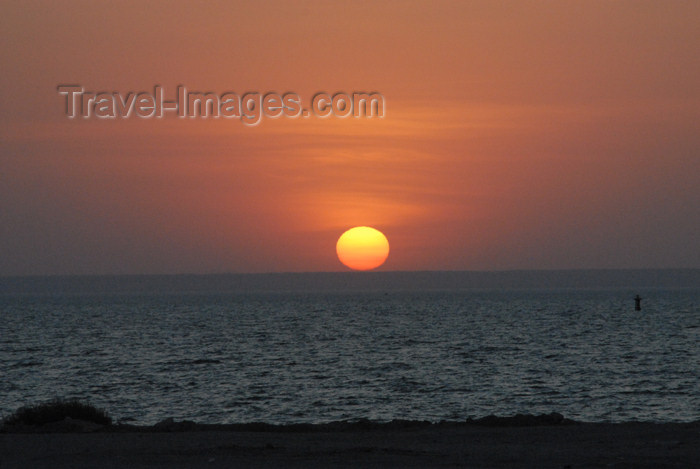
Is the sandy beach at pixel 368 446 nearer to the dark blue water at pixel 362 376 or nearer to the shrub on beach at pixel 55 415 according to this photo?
the shrub on beach at pixel 55 415

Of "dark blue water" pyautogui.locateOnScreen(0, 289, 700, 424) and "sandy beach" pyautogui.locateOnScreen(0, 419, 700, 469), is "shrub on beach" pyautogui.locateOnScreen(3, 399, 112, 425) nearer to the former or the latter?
"sandy beach" pyautogui.locateOnScreen(0, 419, 700, 469)

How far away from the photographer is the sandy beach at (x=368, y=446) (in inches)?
584

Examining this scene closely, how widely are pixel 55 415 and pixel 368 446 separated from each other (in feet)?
32.6

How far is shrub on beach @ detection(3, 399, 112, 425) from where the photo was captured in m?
22.5

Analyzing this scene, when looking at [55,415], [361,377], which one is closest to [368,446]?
[55,415]

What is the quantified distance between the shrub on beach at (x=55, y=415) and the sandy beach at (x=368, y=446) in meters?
2.11

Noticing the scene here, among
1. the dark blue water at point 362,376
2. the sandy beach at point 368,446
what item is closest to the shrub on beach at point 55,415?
the sandy beach at point 368,446

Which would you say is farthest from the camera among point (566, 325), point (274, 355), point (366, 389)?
point (566, 325)

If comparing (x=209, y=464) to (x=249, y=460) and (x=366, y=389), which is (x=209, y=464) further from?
(x=366, y=389)

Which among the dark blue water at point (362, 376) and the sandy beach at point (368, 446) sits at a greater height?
the sandy beach at point (368, 446)

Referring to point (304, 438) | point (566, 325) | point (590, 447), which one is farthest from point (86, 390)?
point (566, 325)

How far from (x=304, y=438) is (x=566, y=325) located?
98.0 m

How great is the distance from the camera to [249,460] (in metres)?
15.1

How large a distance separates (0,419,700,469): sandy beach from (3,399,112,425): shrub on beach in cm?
211
